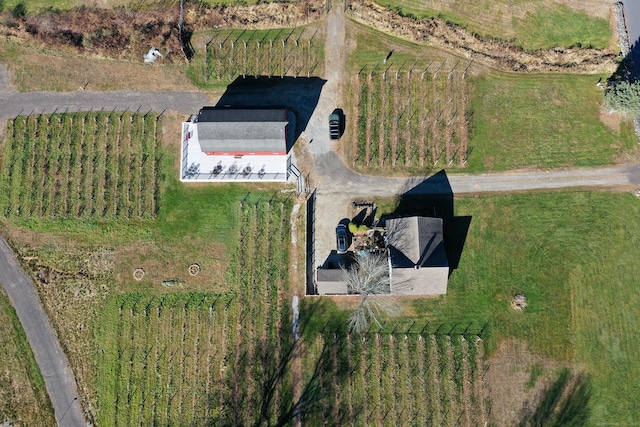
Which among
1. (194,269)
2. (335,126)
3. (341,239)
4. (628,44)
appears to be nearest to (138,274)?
(194,269)

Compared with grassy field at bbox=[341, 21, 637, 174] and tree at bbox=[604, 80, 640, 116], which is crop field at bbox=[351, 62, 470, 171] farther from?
tree at bbox=[604, 80, 640, 116]

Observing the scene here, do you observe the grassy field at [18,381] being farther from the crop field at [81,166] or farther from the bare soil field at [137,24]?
the bare soil field at [137,24]

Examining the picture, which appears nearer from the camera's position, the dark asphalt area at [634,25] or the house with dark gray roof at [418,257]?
the house with dark gray roof at [418,257]

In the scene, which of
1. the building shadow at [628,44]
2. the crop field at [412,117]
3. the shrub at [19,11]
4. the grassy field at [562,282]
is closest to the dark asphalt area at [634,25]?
the building shadow at [628,44]

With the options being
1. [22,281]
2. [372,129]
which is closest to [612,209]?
[372,129]

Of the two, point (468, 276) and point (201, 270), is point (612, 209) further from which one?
point (201, 270)

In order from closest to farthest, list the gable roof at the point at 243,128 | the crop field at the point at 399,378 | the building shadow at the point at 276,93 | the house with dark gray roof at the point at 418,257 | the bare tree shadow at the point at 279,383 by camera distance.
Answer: the house with dark gray roof at the point at 418,257 < the crop field at the point at 399,378 < the bare tree shadow at the point at 279,383 < the gable roof at the point at 243,128 < the building shadow at the point at 276,93

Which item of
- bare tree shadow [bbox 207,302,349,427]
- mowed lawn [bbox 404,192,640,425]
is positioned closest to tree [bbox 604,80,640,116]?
mowed lawn [bbox 404,192,640,425]
